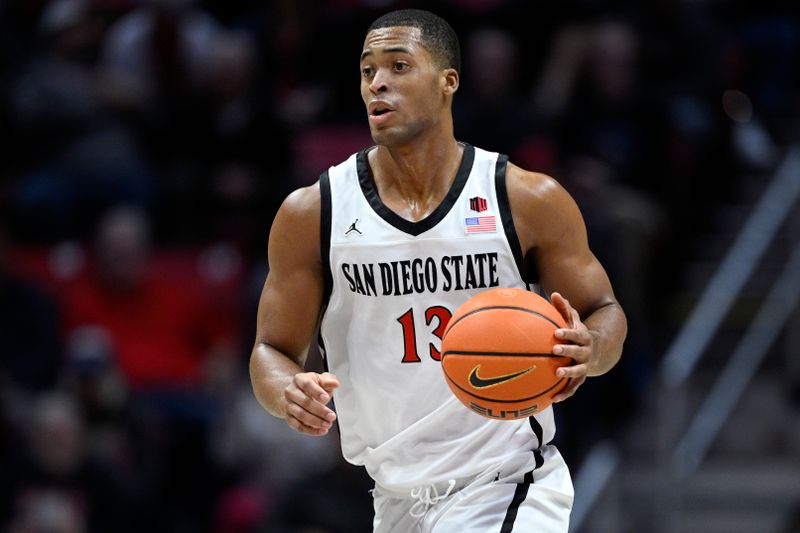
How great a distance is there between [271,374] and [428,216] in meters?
0.90

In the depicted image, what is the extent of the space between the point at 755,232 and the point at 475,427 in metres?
6.07

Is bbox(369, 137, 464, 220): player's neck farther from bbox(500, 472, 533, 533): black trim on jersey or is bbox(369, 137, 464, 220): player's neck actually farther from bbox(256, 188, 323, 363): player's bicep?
bbox(500, 472, 533, 533): black trim on jersey

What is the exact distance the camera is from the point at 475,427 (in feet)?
18.5

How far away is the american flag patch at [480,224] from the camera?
18.2 feet

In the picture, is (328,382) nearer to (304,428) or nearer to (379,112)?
(304,428)

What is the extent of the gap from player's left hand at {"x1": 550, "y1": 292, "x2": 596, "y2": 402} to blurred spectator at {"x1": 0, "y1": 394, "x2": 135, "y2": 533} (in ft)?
17.7

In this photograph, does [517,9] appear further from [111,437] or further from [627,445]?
[111,437]

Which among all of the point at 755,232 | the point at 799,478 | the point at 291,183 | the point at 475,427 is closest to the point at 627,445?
the point at 799,478

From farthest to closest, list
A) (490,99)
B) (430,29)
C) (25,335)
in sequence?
(490,99) < (25,335) < (430,29)

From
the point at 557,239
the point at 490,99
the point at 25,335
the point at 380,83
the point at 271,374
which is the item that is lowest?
the point at 25,335

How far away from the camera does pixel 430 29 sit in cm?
566

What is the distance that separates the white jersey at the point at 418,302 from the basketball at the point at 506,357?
19.1 inches

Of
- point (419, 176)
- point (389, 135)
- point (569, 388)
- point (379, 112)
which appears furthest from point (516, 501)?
point (379, 112)

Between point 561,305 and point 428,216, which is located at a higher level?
point 428,216
